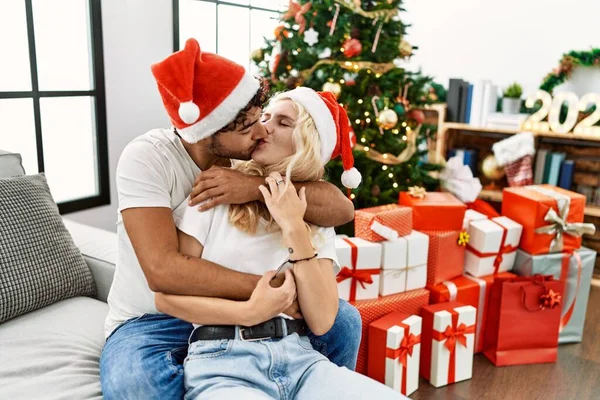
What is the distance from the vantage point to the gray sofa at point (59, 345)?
125 cm

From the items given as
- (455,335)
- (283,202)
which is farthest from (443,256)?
(283,202)

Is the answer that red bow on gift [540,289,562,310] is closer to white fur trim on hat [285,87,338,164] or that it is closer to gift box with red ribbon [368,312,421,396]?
gift box with red ribbon [368,312,421,396]

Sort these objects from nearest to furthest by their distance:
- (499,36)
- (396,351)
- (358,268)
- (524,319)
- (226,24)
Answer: (396,351)
(358,268)
(524,319)
(226,24)
(499,36)

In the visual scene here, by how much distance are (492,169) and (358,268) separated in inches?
77.6

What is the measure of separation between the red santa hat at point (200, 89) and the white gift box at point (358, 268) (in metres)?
1.06

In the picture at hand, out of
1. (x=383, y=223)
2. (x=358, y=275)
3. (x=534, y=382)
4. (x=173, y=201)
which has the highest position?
(x=173, y=201)

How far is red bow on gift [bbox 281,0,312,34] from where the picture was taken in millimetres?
2910

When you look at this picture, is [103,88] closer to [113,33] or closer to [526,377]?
[113,33]

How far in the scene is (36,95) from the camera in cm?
261

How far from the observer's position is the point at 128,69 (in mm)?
2912

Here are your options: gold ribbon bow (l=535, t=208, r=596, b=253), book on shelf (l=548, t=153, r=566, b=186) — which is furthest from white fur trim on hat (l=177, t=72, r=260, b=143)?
book on shelf (l=548, t=153, r=566, b=186)

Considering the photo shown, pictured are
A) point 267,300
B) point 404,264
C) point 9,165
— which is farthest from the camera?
point 404,264

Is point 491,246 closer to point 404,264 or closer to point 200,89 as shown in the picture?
point 404,264

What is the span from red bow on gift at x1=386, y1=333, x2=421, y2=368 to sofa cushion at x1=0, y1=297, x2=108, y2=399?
1.11 meters
